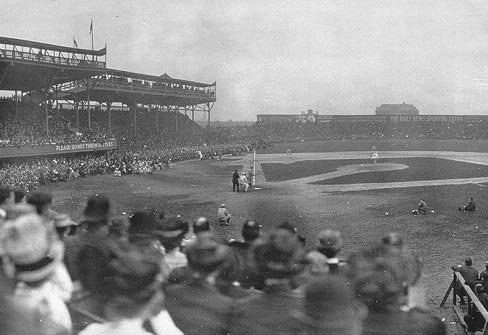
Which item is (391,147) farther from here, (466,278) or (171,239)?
(171,239)

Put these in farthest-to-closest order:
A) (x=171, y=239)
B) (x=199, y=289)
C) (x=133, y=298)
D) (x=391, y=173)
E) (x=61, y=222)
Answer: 1. (x=391, y=173)
2. (x=61, y=222)
3. (x=171, y=239)
4. (x=199, y=289)
5. (x=133, y=298)

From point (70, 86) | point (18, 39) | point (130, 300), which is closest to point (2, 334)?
point (130, 300)

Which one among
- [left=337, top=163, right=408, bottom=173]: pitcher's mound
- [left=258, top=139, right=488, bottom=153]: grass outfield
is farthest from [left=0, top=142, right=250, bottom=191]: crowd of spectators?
→ [left=258, top=139, right=488, bottom=153]: grass outfield

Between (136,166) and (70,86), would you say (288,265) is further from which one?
(70,86)

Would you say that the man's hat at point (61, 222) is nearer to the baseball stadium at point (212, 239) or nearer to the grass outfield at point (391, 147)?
the baseball stadium at point (212, 239)

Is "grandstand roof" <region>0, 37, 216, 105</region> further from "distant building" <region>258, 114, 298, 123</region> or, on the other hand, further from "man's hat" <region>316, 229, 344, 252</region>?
"distant building" <region>258, 114, 298, 123</region>

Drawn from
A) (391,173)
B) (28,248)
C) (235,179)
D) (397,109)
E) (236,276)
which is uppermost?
(397,109)

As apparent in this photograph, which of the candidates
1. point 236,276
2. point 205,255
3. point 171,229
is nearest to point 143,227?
point 171,229

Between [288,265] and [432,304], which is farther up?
[288,265]
